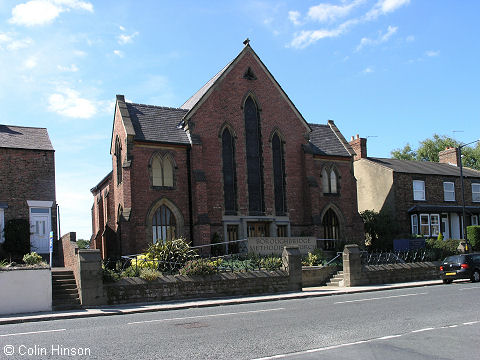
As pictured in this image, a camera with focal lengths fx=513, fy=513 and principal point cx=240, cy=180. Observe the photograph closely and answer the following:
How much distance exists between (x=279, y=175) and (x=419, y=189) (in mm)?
13543

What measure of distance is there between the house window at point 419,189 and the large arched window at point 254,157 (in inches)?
569

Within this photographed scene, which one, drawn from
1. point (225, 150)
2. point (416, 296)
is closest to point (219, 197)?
point (225, 150)

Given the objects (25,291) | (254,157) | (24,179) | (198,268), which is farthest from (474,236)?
(25,291)

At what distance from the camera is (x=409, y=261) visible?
29359 mm

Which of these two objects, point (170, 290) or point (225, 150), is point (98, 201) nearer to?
point (225, 150)

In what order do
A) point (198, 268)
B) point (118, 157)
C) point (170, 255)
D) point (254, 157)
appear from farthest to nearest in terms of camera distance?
point (254, 157), point (118, 157), point (170, 255), point (198, 268)

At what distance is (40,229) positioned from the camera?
26922mm

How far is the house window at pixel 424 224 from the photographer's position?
39312mm

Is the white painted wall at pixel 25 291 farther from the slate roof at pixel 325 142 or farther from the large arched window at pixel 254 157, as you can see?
the slate roof at pixel 325 142

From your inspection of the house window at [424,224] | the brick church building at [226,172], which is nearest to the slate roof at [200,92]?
the brick church building at [226,172]

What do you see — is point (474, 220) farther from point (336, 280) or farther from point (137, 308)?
point (137, 308)

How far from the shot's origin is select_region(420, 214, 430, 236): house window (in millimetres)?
39312

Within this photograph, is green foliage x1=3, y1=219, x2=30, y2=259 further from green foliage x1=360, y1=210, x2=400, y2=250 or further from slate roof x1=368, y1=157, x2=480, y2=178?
slate roof x1=368, y1=157, x2=480, y2=178

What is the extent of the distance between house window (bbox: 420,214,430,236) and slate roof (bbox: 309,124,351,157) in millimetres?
8719
